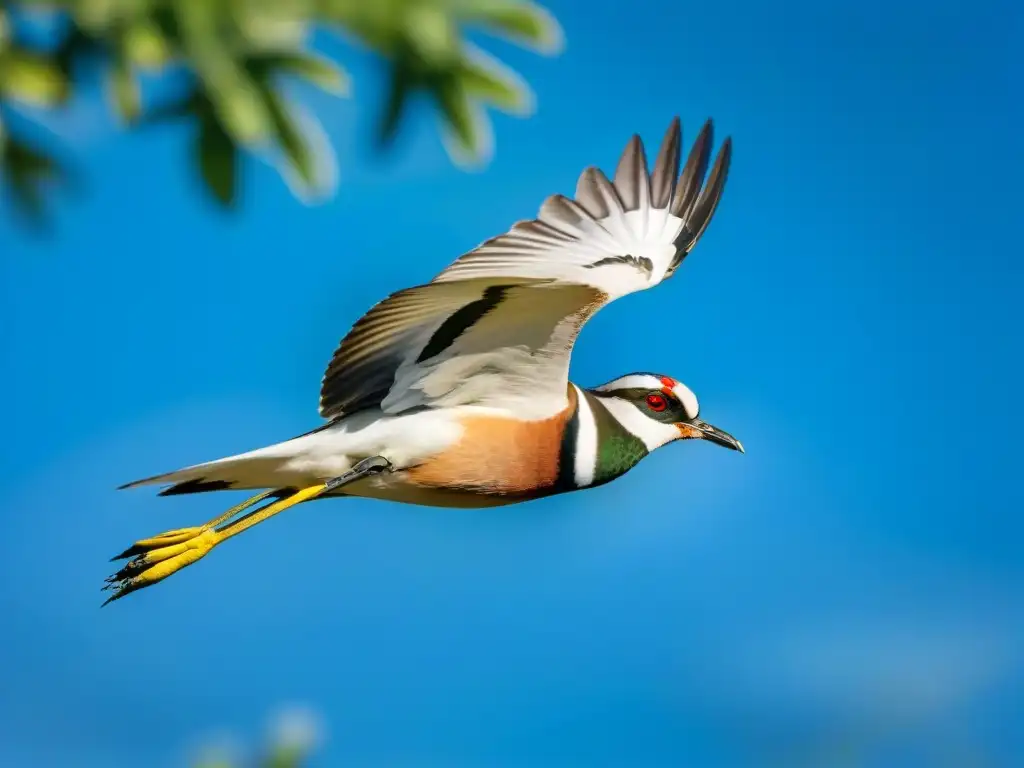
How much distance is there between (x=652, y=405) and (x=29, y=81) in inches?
212

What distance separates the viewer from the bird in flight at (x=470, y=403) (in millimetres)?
5906

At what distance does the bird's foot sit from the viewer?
5715 mm

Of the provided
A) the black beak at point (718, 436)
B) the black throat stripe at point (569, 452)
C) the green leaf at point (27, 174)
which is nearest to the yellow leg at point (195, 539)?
the black throat stripe at point (569, 452)

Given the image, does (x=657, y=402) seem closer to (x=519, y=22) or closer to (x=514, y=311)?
(x=514, y=311)

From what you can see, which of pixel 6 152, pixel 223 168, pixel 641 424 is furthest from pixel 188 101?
pixel 641 424

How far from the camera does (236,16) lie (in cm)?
177

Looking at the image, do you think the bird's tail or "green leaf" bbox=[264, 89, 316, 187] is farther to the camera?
the bird's tail

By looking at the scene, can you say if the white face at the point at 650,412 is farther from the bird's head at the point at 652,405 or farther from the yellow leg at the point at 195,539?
the yellow leg at the point at 195,539

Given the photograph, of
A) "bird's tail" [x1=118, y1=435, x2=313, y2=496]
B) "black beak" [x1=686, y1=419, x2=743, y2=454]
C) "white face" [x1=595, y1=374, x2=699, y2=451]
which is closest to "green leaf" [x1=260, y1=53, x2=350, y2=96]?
"bird's tail" [x1=118, y1=435, x2=313, y2=496]

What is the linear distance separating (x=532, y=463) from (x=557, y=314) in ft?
2.67

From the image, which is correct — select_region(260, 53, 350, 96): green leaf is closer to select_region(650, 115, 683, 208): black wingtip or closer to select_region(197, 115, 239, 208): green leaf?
select_region(197, 115, 239, 208): green leaf

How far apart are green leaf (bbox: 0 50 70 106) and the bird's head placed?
16.9ft

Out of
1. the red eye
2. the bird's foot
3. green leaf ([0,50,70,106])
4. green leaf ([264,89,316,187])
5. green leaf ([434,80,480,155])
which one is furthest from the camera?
the red eye

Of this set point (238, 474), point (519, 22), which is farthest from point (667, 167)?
point (519, 22)
